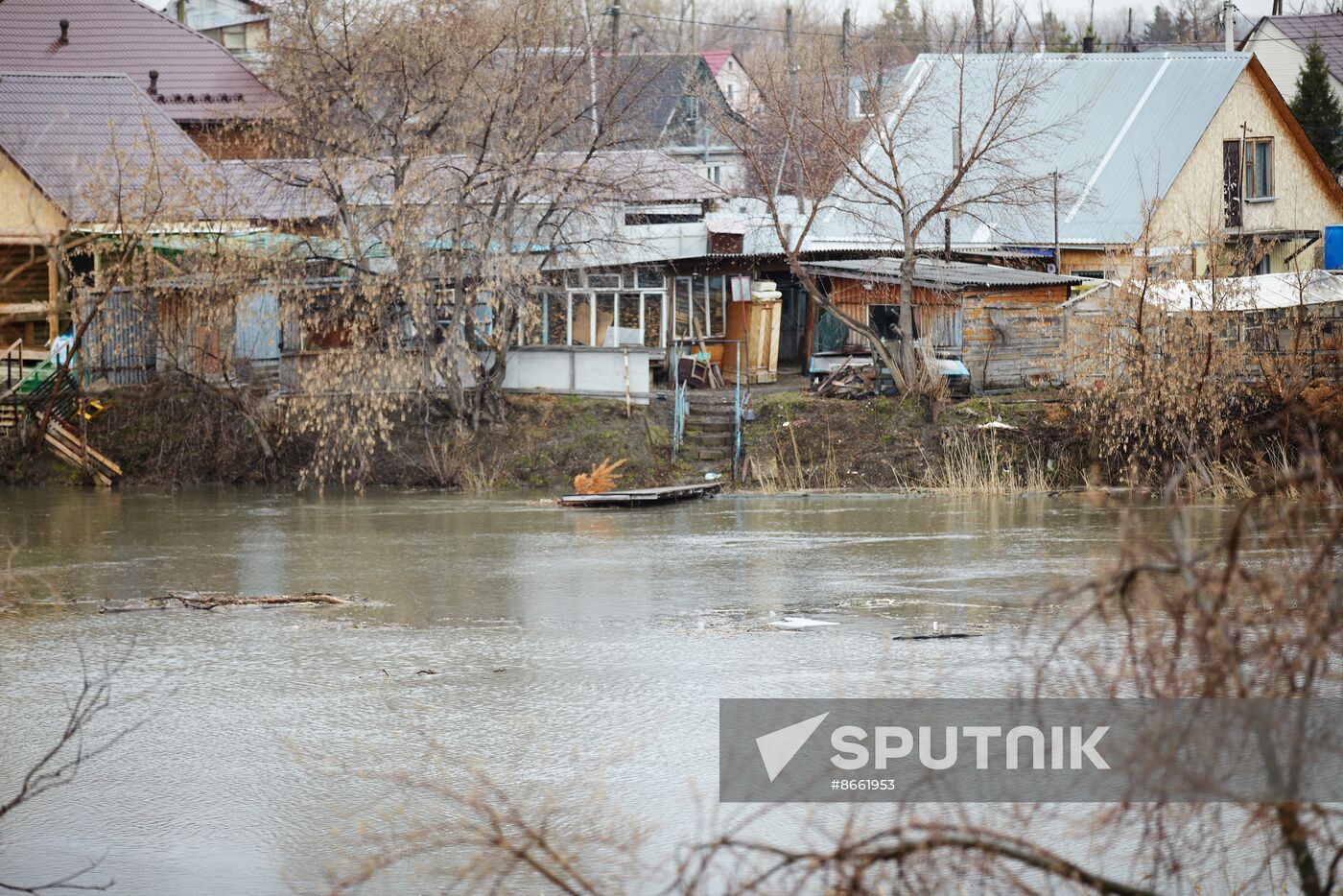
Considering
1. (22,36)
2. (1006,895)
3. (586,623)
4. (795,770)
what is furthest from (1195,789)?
(22,36)

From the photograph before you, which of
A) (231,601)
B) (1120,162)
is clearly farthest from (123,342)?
(1120,162)

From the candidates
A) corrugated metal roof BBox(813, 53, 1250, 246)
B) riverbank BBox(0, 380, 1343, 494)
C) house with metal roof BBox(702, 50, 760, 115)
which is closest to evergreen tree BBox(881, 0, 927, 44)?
house with metal roof BBox(702, 50, 760, 115)

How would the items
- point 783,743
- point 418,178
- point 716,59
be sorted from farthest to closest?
1. point 716,59
2. point 418,178
3. point 783,743

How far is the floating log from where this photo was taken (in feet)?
46.6

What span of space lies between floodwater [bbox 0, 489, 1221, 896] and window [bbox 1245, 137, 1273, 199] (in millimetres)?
16302

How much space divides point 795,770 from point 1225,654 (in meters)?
4.81

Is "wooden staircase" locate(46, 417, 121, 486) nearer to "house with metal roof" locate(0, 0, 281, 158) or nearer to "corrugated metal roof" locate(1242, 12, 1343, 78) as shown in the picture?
"house with metal roof" locate(0, 0, 281, 158)

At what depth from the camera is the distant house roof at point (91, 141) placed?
953 inches

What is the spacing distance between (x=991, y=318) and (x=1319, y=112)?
675 inches

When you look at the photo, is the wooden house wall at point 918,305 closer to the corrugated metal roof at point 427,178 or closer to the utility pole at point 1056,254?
the utility pole at point 1056,254

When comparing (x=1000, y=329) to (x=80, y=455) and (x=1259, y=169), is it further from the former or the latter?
(x=80, y=455)

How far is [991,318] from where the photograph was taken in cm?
2786

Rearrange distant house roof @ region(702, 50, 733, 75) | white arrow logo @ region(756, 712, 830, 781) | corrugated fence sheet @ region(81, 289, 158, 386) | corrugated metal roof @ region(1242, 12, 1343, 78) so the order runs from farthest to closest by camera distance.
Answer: distant house roof @ region(702, 50, 733, 75), corrugated metal roof @ region(1242, 12, 1343, 78), corrugated fence sheet @ region(81, 289, 158, 386), white arrow logo @ region(756, 712, 830, 781)

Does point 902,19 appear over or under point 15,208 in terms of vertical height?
over
